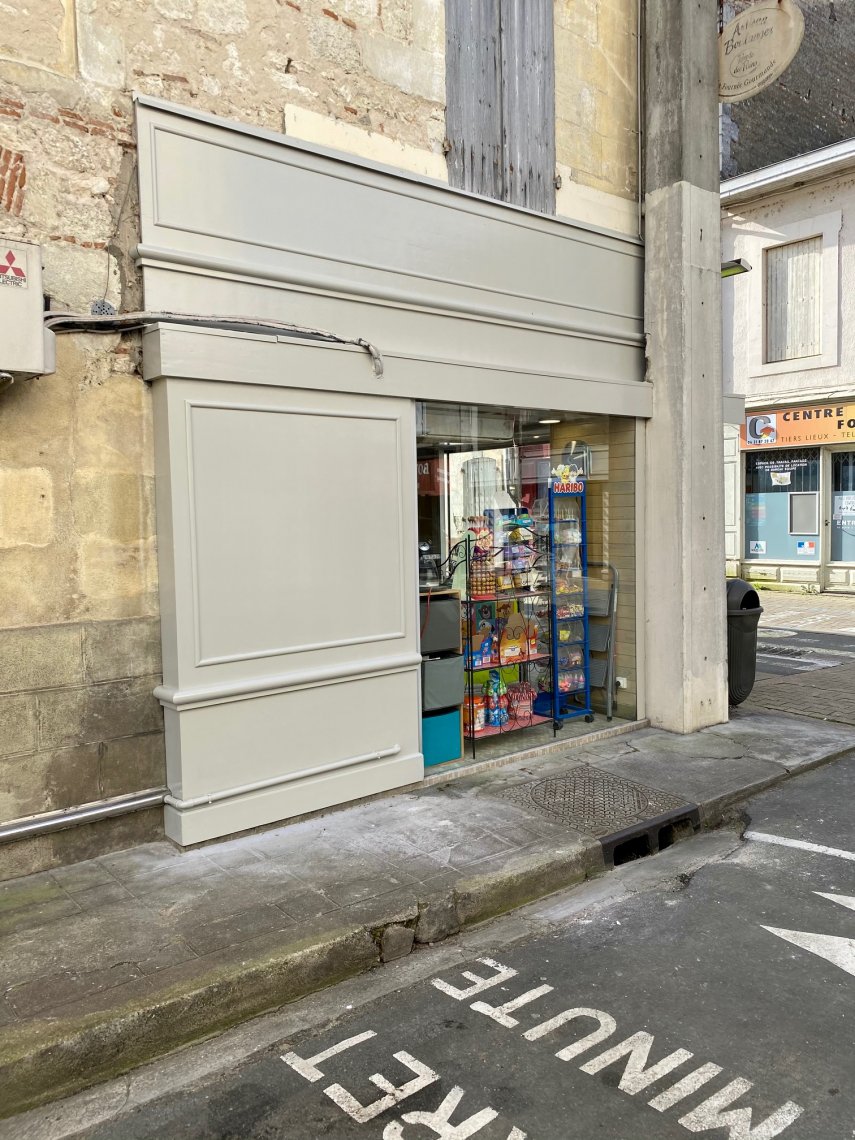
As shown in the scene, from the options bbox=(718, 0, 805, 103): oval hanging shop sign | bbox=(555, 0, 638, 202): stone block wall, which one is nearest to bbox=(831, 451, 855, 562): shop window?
bbox=(718, 0, 805, 103): oval hanging shop sign

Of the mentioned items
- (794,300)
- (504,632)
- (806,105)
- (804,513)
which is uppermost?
(806,105)

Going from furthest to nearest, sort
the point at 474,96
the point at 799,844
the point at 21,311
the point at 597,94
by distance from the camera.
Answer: the point at 597,94 < the point at 474,96 < the point at 799,844 < the point at 21,311

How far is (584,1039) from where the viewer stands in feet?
10.7

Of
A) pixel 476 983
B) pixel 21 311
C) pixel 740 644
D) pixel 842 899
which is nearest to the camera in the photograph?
pixel 476 983

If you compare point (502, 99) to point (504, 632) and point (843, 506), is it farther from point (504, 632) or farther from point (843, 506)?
point (843, 506)

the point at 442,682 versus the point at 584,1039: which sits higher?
the point at 442,682

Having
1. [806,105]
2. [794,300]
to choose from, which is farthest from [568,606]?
[806,105]

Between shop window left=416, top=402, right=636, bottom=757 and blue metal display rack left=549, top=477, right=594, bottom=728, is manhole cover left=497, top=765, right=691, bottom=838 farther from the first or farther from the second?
blue metal display rack left=549, top=477, right=594, bottom=728

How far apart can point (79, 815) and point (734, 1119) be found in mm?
3444

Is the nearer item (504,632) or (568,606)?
(504,632)

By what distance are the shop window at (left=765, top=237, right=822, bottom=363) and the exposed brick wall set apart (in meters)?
2.56

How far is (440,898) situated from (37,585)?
264cm

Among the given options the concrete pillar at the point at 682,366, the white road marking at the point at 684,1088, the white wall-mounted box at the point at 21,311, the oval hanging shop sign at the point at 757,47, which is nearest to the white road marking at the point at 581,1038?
the white road marking at the point at 684,1088

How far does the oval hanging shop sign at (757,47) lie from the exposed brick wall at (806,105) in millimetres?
11924
